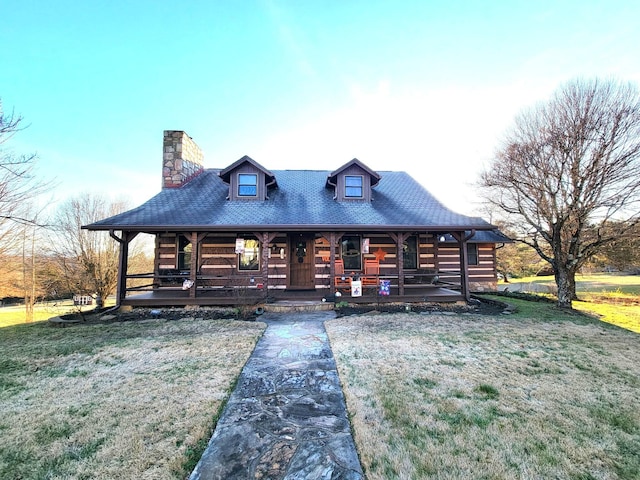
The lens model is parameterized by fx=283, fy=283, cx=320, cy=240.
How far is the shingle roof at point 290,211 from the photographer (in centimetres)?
1011

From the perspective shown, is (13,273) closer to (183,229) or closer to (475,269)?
(183,229)

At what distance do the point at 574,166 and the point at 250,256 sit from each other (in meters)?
13.1

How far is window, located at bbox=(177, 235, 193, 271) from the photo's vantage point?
1191 centimetres

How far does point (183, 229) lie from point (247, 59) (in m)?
8.28

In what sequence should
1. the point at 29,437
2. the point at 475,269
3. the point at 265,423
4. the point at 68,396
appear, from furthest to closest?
1. the point at 475,269
2. the point at 68,396
3. the point at 265,423
4. the point at 29,437

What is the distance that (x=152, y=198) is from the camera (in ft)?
39.6

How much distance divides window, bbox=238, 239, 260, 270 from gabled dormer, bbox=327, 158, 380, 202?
4194 mm

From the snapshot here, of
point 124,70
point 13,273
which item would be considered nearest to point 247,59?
point 124,70

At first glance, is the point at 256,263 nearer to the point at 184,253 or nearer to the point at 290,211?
the point at 290,211

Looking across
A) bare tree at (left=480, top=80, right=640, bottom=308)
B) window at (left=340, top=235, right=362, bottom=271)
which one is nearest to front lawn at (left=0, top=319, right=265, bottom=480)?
window at (left=340, top=235, right=362, bottom=271)

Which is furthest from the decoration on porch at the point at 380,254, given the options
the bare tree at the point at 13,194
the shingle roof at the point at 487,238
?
the bare tree at the point at 13,194

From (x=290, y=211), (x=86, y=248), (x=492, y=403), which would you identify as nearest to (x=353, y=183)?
(x=290, y=211)

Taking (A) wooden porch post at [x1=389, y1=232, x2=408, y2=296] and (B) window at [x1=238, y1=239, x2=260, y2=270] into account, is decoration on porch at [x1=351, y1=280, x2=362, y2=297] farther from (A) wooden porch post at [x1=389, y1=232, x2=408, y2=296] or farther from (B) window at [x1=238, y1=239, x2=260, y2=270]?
(B) window at [x1=238, y1=239, x2=260, y2=270]

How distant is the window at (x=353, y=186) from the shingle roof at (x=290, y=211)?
0.56 meters
